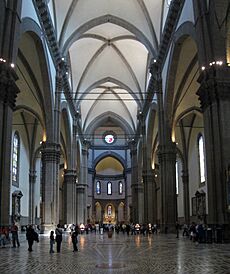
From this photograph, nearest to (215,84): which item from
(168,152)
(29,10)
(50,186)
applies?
(29,10)

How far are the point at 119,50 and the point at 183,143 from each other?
38.6ft

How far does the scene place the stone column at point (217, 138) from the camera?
1711cm

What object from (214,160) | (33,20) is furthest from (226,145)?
(33,20)

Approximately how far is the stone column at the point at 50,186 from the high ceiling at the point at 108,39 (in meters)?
8.13

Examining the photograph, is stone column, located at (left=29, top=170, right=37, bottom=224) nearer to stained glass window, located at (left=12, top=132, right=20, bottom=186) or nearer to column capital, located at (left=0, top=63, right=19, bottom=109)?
stained glass window, located at (left=12, top=132, right=20, bottom=186)

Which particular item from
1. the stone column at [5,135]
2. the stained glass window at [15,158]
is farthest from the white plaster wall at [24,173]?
the stone column at [5,135]

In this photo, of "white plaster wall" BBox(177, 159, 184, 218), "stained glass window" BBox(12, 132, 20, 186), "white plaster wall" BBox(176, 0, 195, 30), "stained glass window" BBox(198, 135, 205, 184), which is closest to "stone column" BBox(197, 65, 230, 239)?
"white plaster wall" BBox(176, 0, 195, 30)

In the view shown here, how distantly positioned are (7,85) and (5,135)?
213 cm

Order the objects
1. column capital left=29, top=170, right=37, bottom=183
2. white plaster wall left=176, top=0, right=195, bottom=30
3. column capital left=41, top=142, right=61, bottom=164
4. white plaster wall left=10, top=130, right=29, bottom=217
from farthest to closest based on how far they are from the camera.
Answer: column capital left=29, top=170, right=37, bottom=183
white plaster wall left=10, top=130, right=29, bottom=217
column capital left=41, top=142, right=61, bottom=164
white plaster wall left=176, top=0, right=195, bottom=30

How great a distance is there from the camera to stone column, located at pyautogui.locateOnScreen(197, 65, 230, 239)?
1711 centimetres

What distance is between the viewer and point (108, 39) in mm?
40125

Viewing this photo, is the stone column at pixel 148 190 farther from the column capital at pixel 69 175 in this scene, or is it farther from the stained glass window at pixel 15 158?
the stained glass window at pixel 15 158

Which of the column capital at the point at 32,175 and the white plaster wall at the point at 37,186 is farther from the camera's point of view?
the white plaster wall at the point at 37,186

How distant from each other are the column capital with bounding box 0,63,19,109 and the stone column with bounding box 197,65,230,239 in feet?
27.5
